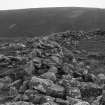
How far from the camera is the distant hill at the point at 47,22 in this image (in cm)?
7019

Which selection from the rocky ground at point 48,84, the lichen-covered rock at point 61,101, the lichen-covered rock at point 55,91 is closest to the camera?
the lichen-covered rock at point 61,101

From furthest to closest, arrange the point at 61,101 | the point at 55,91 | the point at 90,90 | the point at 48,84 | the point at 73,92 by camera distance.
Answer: the point at 90,90 → the point at 48,84 → the point at 73,92 → the point at 55,91 → the point at 61,101

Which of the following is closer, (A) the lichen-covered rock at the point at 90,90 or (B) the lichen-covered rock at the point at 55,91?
(B) the lichen-covered rock at the point at 55,91

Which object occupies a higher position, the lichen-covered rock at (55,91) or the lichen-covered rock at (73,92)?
the lichen-covered rock at (55,91)

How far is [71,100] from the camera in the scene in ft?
43.5

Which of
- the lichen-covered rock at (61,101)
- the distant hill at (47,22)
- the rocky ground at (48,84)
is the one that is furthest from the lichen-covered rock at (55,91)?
the distant hill at (47,22)

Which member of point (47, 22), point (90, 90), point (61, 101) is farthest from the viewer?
point (47, 22)

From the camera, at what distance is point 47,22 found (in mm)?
80375

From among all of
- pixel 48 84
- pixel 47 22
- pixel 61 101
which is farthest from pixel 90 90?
pixel 47 22

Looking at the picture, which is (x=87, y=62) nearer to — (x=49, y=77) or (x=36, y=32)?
(x=49, y=77)

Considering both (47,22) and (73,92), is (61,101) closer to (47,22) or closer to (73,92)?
(73,92)

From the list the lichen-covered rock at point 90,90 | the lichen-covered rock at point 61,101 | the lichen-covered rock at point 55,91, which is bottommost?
the lichen-covered rock at point 90,90

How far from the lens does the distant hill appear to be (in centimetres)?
7019

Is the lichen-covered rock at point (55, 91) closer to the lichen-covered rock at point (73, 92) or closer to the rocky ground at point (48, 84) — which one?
the rocky ground at point (48, 84)
